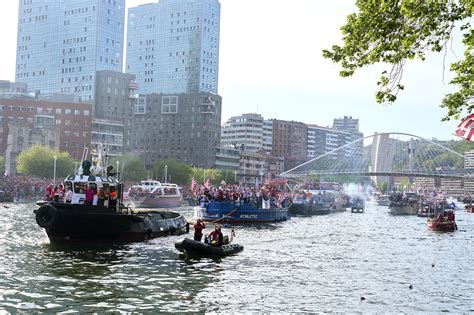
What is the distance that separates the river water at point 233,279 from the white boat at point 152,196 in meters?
59.6

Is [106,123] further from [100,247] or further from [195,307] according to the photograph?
[195,307]

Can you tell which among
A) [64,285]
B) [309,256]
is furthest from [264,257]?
[64,285]

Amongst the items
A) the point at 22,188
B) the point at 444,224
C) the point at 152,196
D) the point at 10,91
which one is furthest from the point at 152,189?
the point at 10,91

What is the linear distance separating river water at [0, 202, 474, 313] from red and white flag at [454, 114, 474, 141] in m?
8.49

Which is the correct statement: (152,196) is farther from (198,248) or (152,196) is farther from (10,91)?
(10,91)

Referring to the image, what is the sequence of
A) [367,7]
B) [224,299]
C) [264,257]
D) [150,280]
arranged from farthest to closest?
1. [264,257]
2. [150,280]
3. [224,299]
4. [367,7]

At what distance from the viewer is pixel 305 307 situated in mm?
26812

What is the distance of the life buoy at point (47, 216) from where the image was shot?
42.2m

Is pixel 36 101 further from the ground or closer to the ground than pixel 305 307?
further from the ground

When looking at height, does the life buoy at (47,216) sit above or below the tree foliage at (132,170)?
below

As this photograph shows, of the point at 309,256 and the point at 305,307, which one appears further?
the point at 309,256

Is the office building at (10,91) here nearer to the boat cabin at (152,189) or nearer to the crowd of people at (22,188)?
the crowd of people at (22,188)

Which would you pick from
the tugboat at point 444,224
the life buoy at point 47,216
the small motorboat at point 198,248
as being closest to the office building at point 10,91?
the tugboat at point 444,224

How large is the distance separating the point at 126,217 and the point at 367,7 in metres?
32.3
